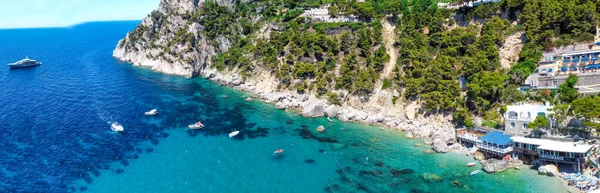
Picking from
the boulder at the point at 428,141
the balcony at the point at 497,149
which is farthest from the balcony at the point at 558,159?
the boulder at the point at 428,141

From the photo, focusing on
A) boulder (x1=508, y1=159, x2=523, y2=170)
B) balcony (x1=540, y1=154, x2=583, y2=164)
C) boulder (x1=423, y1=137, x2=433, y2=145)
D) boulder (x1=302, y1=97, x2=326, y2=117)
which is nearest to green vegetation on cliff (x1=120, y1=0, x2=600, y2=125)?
boulder (x1=302, y1=97, x2=326, y2=117)

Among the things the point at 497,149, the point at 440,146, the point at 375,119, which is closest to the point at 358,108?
the point at 375,119

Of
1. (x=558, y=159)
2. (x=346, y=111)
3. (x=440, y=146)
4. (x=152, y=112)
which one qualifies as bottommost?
(x=558, y=159)

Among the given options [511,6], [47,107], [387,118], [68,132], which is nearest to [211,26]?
[47,107]

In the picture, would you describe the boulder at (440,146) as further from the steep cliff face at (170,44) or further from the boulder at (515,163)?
the steep cliff face at (170,44)

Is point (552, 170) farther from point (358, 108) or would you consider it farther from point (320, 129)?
point (358, 108)

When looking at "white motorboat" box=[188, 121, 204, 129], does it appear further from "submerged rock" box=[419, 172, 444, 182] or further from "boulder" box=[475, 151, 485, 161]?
"boulder" box=[475, 151, 485, 161]

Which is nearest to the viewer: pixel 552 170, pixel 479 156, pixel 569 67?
pixel 552 170
